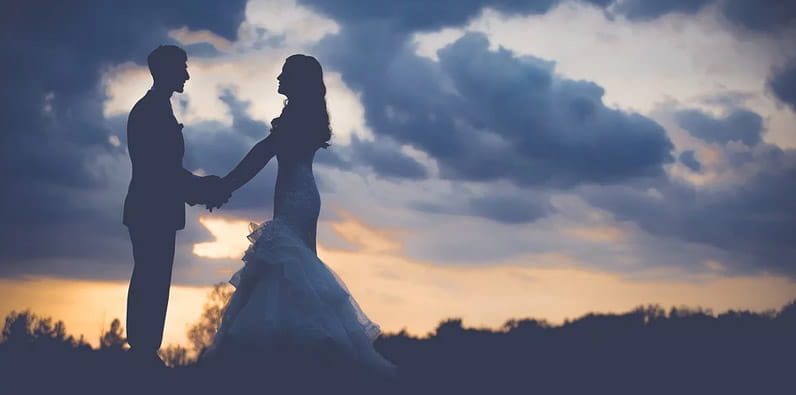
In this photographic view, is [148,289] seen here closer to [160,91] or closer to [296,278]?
[296,278]

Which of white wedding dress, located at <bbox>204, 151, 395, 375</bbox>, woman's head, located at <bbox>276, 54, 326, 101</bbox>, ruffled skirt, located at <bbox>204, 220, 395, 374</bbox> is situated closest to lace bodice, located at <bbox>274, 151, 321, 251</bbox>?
white wedding dress, located at <bbox>204, 151, 395, 375</bbox>

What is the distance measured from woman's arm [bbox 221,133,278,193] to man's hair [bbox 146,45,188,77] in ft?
5.54

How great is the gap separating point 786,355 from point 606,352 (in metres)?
2.22

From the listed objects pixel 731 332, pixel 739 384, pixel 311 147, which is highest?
pixel 311 147

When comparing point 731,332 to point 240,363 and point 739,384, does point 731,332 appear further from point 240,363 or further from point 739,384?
point 240,363

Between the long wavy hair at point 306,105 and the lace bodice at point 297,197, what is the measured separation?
26cm

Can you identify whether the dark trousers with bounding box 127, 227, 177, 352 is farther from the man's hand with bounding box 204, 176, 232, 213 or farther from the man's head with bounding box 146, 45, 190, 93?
the man's head with bounding box 146, 45, 190, 93

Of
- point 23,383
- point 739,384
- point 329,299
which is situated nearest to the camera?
point 739,384

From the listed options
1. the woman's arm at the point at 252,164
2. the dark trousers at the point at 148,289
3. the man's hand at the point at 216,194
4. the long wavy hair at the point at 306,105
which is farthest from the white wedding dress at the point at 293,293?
the man's hand at the point at 216,194

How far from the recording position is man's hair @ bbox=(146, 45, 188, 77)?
1244 cm

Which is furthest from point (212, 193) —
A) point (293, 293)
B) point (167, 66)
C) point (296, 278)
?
point (293, 293)

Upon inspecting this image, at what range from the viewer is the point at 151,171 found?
483 inches

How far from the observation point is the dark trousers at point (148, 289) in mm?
11992

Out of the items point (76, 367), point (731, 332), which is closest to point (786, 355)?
point (731, 332)
